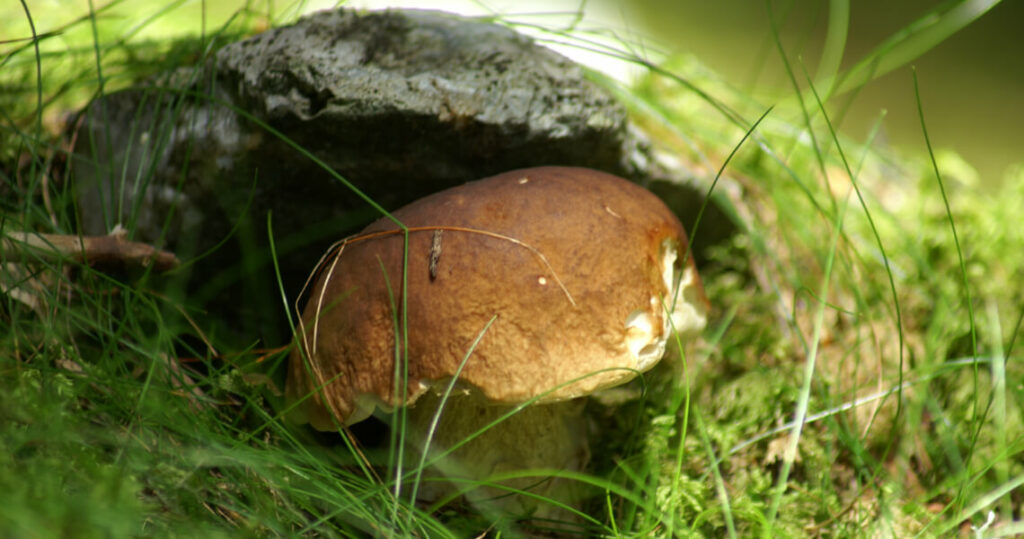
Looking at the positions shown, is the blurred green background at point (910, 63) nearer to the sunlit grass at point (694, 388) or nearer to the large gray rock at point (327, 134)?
the sunlit grass at point (694, 388)

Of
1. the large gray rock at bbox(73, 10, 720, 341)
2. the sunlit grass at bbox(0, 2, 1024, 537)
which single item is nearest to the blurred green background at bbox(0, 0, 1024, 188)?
the sunlit grass at bbox(0, 2, 1024, 537)

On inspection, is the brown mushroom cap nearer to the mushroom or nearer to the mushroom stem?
the mushroom

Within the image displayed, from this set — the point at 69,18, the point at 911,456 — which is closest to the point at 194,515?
the point at 911,456

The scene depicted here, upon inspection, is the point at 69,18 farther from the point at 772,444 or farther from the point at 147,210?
the point at 772,444

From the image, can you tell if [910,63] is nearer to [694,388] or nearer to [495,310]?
[694,388]

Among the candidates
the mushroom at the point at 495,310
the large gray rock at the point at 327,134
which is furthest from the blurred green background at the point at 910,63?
the mushroom at the point at 495,310

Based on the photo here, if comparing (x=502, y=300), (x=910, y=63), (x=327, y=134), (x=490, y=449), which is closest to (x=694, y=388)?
(x=490, y=449)
